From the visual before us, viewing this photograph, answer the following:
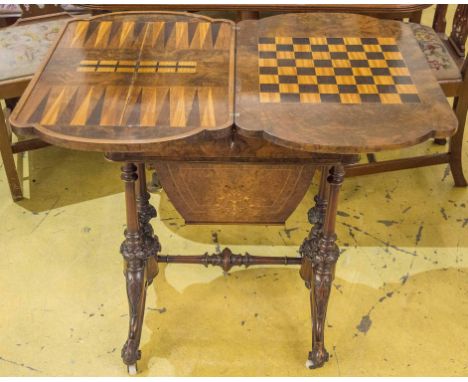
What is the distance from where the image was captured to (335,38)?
2.04 m

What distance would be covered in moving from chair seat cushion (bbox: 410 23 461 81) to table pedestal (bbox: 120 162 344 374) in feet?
2.60

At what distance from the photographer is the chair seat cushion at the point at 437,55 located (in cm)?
263

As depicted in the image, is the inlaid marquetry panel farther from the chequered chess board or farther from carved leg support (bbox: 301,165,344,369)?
carved leg support (bbox: 301,165,344,369)

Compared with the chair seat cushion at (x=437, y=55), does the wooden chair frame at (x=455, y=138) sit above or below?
below

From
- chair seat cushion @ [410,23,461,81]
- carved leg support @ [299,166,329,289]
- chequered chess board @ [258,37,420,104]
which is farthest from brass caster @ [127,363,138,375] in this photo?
chair seat cushion @ [410,23,461,81]

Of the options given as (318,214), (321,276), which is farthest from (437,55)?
(321,276)

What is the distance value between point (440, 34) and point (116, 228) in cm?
189

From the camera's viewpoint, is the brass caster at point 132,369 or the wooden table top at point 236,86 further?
the brass caster at point 132,369

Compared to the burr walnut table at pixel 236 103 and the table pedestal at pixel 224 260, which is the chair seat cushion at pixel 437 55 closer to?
the burr walnut table at pixel 236 103

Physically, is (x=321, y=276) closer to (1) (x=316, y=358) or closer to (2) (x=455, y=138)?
(1) (x=316, y=358)

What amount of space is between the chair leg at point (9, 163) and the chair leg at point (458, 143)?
6.76 feet

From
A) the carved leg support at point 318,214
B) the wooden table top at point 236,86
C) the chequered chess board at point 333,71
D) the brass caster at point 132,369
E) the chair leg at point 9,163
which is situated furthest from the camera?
the chair leg at point 9,163

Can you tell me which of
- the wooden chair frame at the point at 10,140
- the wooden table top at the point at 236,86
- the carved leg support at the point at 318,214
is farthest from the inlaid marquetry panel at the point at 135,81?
the carved leg support at the point at 318,214

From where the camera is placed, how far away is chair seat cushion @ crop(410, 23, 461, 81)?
263cm
